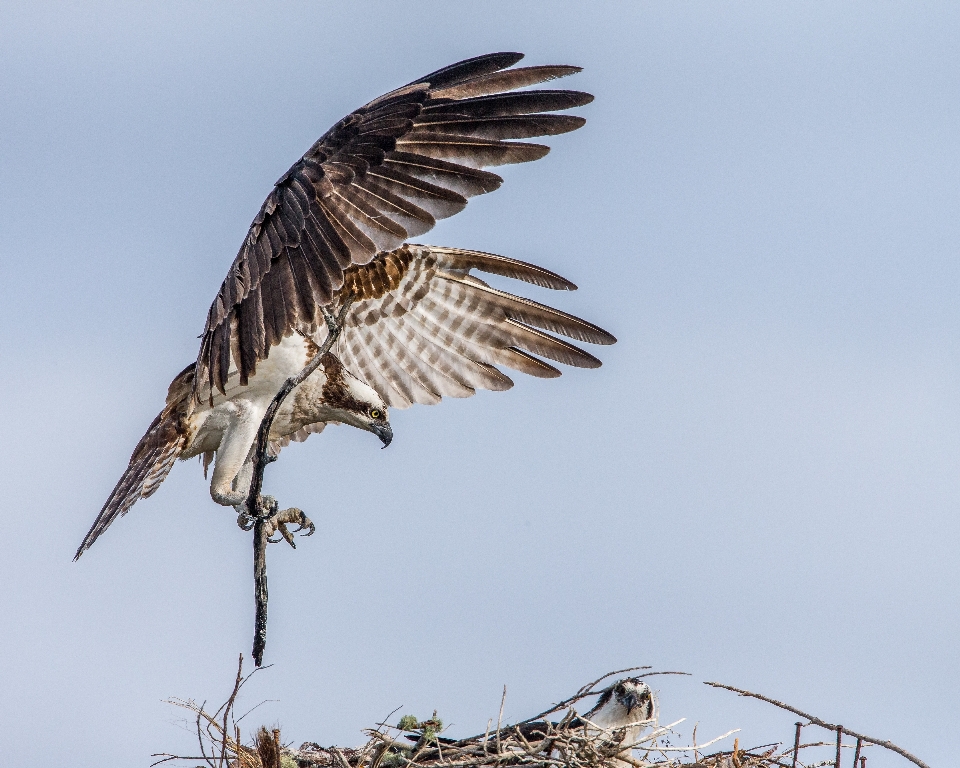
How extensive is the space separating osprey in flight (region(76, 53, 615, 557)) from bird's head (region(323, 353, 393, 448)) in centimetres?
1

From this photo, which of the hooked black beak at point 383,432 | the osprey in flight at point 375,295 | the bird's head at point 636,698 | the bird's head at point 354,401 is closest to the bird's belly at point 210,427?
the osprey in flight at point 375,295

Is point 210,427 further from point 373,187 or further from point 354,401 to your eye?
point 373,187

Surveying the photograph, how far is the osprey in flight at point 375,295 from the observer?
6.51 metres

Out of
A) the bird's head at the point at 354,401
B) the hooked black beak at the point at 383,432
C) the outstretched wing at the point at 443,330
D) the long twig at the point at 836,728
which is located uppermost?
the outstretched wing at the point at 443,330

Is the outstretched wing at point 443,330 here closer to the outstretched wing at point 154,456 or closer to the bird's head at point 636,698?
the outstretched wing at point 154,456

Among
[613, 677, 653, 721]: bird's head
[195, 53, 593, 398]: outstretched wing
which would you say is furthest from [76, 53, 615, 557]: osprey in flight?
[613, 677, 653, 721]: bird's head

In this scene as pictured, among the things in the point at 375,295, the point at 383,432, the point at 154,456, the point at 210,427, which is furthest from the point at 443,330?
the point at 154,456

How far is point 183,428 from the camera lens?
8.56 metres

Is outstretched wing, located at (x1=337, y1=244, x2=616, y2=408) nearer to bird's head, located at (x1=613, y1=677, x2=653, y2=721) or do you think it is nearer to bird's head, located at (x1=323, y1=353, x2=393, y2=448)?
bird's head, located at (x1=323, y1=353, x2=393, y2=448)

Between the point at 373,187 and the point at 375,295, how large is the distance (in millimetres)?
2937

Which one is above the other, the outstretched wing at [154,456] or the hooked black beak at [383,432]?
the hooked black beak at [383,432]

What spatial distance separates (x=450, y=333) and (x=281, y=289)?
128 inches

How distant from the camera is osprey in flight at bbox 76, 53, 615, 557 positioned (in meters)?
6.51

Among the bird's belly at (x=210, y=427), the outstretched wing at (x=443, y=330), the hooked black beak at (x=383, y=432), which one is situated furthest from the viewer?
the outstretched wing at (x=443, y=330)
